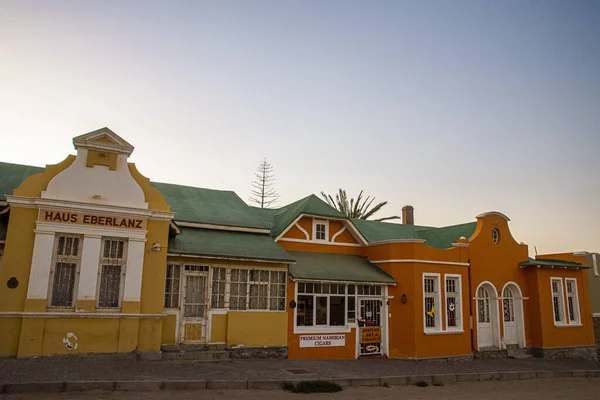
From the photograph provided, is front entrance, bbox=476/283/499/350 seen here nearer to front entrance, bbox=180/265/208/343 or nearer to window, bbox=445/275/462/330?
window, bbox=445/275/462/330

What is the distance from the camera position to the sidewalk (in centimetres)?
Answer: 1009

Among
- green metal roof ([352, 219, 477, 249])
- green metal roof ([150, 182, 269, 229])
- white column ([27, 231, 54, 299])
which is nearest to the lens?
white column ([27, 231, 54, 299])

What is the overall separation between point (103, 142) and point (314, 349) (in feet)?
31.8

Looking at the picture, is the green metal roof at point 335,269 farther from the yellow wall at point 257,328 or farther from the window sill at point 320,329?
the window sill at point 320,329

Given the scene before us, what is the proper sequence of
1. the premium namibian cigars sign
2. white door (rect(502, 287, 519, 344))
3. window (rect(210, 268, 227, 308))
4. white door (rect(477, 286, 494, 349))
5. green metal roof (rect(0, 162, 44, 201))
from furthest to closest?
white door (rect(502, 287, 519, 344)) < white door (rect(477, 286, 494, 349)) < window (rect(210, 268, 227, 308)) < green metal roof (rect(0, 162, 44, 201)) < the premium namibian cigars sign

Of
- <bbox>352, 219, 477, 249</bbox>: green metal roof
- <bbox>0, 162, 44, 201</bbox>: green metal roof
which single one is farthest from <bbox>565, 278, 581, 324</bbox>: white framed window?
<bbox>0, 162, 44, 201</bbox>: green metal roof

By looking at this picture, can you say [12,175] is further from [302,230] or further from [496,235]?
[496,235]

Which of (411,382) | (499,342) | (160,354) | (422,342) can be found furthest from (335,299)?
(499,342)

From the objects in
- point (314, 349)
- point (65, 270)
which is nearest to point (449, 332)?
point (314, 349)

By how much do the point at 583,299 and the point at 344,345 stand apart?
13.2 meters

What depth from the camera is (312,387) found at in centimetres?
1119

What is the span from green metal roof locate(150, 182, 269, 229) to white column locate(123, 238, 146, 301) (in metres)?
2.64

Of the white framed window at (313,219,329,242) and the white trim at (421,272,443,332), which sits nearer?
the white trim at (421,272,443,332)

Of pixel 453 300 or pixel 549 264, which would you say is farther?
pixel 549 264
